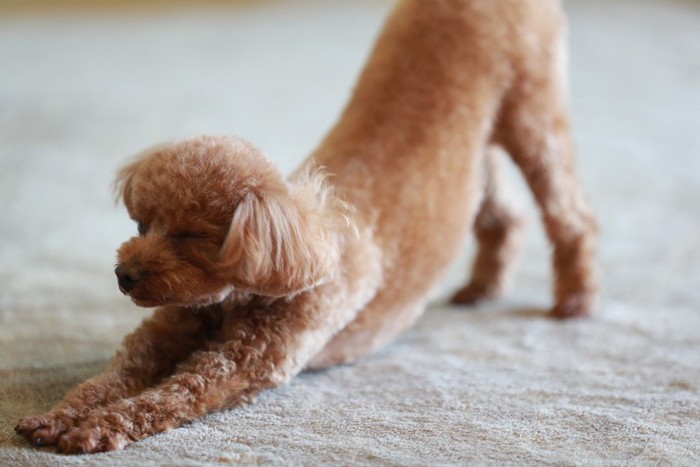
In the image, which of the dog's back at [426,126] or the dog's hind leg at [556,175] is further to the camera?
the dog's hind leg at [556,175]

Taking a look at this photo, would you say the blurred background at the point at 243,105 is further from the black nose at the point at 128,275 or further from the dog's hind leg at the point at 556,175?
the black nose at the point at 128,275

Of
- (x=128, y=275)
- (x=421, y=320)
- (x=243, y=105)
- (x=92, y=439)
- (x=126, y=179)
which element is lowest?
(x=92, y=439)

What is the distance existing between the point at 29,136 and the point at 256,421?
2.19 meters

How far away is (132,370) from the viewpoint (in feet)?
5.12

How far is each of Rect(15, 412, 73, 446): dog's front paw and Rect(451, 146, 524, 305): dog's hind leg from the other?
1175 mm

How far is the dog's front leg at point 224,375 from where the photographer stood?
1.39 metres

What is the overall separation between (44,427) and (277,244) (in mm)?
457

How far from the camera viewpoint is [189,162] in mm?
1486

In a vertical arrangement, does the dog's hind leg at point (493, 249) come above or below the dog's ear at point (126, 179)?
below

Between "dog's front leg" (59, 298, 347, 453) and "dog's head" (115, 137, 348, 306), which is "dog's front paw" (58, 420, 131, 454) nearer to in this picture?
"dog's front leg" (59, 298, 347, 453)

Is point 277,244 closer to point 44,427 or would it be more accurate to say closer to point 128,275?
point 128,275

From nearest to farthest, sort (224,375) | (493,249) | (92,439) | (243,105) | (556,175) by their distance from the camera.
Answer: (92,439), (224,375), (556,175), (493,249), (243,105)

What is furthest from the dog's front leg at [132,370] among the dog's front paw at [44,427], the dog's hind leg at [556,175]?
the dog's hind leg at [556,175]

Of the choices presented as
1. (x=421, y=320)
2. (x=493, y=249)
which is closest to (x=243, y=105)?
(x=493, y=249)
